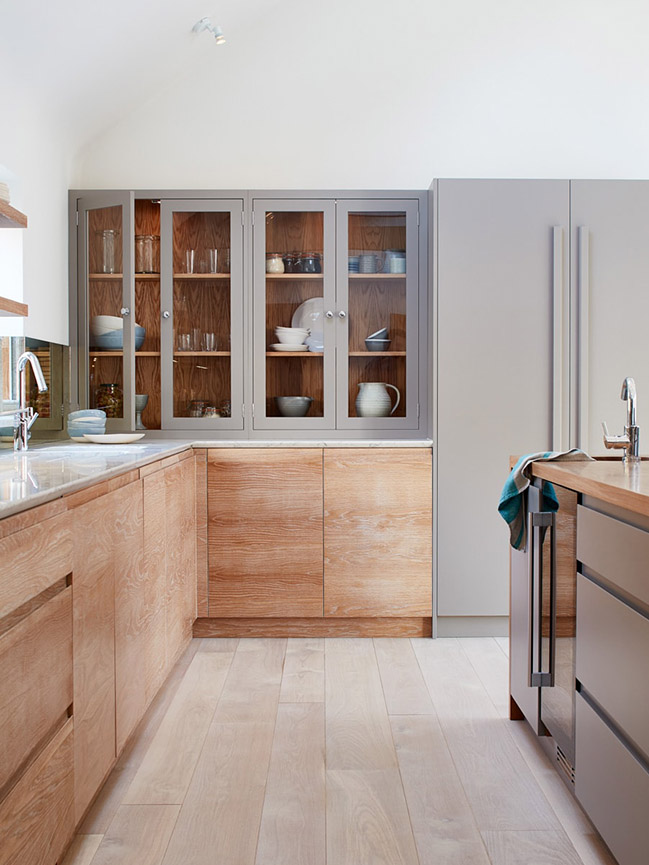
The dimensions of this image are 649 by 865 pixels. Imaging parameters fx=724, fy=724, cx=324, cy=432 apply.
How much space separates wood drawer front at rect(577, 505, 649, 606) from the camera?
4.20 feet

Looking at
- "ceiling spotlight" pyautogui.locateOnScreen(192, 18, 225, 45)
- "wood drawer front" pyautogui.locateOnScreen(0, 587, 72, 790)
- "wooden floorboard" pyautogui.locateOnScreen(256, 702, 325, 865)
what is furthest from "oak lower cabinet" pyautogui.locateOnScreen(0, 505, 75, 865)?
"ceiling spotlight" pyautogui.locateOnScreen(192, 18, 225, 45)

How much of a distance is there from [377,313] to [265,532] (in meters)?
1.11

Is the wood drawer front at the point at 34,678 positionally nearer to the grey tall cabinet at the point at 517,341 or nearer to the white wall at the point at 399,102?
the grey tall cabinet at the point at 517,341

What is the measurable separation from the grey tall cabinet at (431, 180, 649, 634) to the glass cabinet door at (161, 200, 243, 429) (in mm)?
929

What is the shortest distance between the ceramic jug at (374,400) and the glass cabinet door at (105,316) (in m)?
→ 1.05

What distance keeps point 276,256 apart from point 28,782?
8.27 feet

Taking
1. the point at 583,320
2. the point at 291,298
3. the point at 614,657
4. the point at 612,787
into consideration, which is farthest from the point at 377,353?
the point at 612,787

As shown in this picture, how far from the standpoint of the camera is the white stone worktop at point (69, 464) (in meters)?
1.36

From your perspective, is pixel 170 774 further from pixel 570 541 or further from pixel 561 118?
pixel 561 118

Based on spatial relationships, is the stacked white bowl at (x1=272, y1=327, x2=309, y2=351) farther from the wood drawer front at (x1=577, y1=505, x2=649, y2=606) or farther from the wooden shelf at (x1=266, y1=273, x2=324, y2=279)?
the wood drawer front at (x1=577, y1=505, x2=649, y2=606)

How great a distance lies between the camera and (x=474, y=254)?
3092 millimetres

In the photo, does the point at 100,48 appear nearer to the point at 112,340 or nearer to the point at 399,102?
the point at 112,340

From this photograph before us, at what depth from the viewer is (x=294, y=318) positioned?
3328 millimetres

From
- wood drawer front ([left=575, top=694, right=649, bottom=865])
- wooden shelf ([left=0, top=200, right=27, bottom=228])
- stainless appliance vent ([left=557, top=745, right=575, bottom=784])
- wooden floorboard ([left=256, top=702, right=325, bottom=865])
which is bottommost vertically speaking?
wooden floorboard ([left=256, top=702, right=325, bottom=865])
